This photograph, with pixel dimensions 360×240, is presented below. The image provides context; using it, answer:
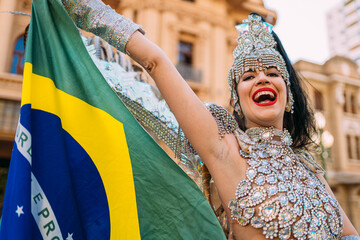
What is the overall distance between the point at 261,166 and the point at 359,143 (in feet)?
61.6

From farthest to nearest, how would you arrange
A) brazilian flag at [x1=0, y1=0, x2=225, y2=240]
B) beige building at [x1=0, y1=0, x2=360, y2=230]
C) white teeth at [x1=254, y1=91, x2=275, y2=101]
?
beige building at [x1=0, y1=0, x2=360, y2=230] < white teeth at [x1=254, y1=91, x2=275, y2=101] < brazilian flag at [x1=0, y1=0, x2=225, y2=240]

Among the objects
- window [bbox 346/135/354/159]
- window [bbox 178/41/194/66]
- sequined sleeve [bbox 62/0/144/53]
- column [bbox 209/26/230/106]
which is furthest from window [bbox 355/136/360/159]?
sequined sleeve [bbox 62/0/144/53]

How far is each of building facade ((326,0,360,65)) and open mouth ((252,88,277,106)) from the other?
48.0 metres

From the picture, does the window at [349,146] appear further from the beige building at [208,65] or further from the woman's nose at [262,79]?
the woman's nose at [262,79]

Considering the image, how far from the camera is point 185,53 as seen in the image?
11922mm

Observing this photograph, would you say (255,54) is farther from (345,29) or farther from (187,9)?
(345,29)

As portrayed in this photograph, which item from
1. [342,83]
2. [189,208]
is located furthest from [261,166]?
[342,83]

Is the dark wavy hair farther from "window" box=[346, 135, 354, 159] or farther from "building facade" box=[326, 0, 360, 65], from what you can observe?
"building facade" box=[326, 0, 360, 65]

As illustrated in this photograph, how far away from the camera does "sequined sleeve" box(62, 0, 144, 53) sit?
120 cm

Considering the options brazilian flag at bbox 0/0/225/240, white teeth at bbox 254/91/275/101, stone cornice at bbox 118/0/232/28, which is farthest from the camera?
stone cornice at bbox 118/0/232/28

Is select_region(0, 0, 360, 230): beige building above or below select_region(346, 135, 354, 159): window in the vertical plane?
above

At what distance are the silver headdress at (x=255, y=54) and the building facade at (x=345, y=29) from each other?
47811 millimetres

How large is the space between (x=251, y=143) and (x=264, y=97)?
0.25m

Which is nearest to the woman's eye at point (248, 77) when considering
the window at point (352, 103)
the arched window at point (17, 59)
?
the arched window at point (17, 59)
